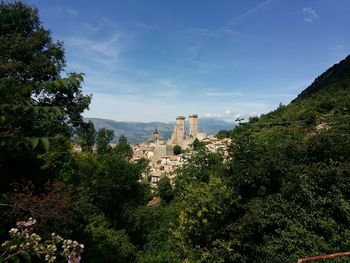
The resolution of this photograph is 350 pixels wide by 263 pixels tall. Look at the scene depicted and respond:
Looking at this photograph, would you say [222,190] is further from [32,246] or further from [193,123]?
[193,123]

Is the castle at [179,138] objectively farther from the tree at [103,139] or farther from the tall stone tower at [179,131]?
the tree at [103,139]

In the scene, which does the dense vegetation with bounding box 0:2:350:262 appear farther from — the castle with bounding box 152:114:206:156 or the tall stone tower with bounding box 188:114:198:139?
the tall stone tower with bounding box 188:114:198:139

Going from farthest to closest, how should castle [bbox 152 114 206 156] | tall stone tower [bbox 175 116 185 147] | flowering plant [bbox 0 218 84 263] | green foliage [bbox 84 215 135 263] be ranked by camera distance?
tall stone tower [bbox 175 116 185 147] → castle [bbox 152 114 206 156] → green foliage [bbox 84 215 135 263] → flowering plant [bbox 0 218 84 263]

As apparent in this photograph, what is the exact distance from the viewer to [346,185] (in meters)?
12.0

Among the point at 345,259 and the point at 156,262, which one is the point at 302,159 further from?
the point at 156,262

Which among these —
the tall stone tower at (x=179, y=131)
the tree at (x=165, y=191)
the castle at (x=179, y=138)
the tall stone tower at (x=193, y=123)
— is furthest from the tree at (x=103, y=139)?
the tall stone tower at (x=193, y=123)

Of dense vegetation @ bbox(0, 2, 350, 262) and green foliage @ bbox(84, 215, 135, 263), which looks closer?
dense vegetation @ bbox(0, 2, 350, 262)

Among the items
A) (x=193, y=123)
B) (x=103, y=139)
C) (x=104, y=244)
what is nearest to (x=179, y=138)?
(x=193, y=123)

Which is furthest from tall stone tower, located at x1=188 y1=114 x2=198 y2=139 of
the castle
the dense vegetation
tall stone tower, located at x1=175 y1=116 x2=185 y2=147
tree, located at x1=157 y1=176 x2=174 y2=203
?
the dense vegetation

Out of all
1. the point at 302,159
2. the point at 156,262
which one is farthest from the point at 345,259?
the point at 156,262

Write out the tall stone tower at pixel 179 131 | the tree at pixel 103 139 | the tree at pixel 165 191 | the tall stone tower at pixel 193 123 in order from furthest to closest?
the tall stone tower at pixel 193 123 < the tall stone tower at pixel 179 131 < the tree at pixel 103 139 < the tree at pixel 165 191

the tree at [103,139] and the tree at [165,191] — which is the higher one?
the tree at [103,139]

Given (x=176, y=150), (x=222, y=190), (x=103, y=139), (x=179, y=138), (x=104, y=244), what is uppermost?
(x=103, y=139)

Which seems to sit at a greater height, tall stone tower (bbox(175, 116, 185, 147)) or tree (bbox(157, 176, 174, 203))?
tall stone tower (bbox(175, 116, 185, 147))
